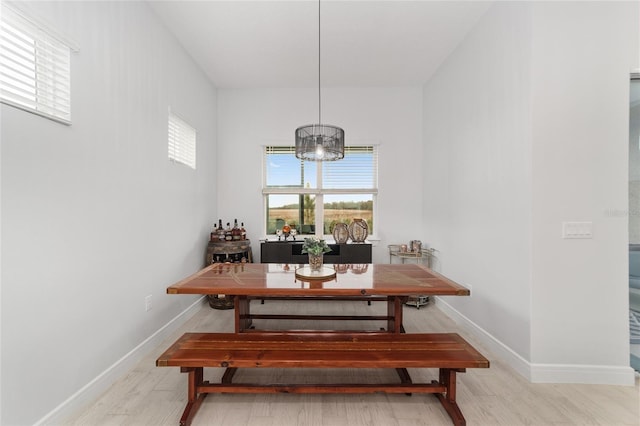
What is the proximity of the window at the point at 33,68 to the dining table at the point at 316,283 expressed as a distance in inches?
51.5

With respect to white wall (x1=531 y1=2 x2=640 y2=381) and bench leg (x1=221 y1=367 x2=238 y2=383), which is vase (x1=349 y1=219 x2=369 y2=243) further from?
bench leg (x1=221 y1=367 x2=238 y2=383)

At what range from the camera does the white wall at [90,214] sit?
1.37m

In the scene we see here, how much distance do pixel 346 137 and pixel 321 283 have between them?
2870 mm

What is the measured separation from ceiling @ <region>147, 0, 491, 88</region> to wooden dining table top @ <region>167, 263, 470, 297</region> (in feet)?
8.14

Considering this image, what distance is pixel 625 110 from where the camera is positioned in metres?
1.91

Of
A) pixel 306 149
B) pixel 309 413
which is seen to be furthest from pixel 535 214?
pixel 309 413

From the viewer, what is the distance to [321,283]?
1.89 metres

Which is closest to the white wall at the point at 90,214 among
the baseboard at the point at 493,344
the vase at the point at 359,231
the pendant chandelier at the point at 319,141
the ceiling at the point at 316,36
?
the ceiling at the point at 316,36

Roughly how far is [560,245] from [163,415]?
120 inches

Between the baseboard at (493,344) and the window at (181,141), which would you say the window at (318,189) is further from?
the baseboard at (493,344)

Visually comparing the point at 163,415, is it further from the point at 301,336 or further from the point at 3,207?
the point at 3,207

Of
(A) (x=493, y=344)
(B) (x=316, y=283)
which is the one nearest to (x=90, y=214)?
(B) (x=316, y=283)

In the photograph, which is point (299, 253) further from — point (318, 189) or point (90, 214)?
point (90, 214)

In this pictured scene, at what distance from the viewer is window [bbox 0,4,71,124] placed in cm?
132
